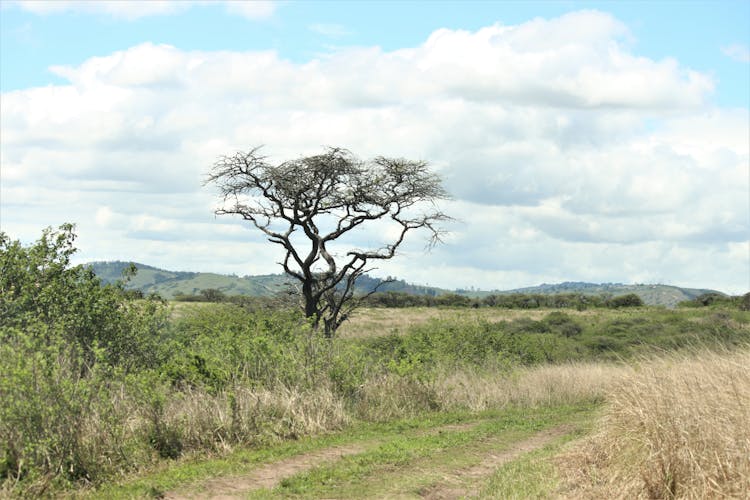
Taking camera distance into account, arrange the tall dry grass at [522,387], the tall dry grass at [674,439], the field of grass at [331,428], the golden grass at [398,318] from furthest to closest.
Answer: the golden grass at [398,318]
the tall dry grass at [522,387]
the field of grass at [331,428]
the tall dry grass at [674,439]

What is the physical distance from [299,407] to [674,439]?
6.97 m

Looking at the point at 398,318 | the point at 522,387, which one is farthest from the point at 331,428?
the point at 398,318

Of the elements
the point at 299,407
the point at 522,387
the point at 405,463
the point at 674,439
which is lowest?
the point at 405,463

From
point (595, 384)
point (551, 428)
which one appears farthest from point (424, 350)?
point (551, 428)

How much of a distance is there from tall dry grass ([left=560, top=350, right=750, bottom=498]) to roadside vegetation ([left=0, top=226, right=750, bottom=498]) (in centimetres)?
2

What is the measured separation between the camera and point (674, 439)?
8.45 meters

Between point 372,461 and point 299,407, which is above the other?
point 299,407

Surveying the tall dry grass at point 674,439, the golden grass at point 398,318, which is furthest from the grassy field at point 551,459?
the golden grass at point 398,318

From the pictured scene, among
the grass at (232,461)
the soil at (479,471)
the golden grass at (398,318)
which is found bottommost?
the soil at (479,471)

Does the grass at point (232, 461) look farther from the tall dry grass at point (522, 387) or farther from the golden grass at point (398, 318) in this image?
the golden grass at point (398, 318)

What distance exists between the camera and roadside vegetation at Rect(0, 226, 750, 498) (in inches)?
356

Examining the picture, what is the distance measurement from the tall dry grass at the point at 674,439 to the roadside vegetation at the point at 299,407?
0.02m

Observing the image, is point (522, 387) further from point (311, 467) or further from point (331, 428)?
point (311, 467)

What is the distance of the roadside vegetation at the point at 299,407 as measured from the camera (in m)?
9.04
